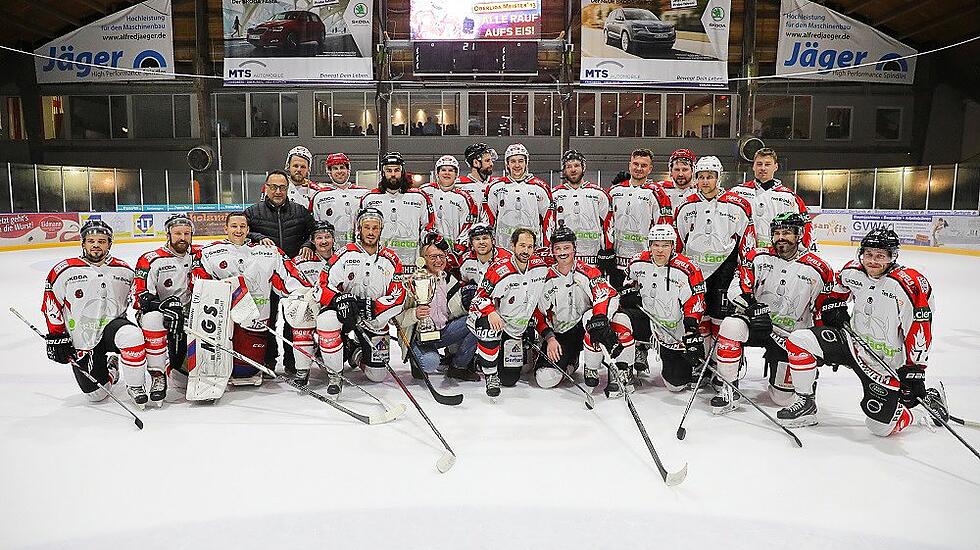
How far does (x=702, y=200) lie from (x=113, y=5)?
19.3m

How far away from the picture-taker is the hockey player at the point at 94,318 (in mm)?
3373

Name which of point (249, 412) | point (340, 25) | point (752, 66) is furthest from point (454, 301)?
point (752, 66)

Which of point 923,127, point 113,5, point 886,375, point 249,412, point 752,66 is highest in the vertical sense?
point 113,5

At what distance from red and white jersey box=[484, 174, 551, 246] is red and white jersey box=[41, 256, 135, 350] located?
252 centimetres

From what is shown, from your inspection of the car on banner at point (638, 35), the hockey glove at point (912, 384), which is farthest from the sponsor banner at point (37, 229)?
the hockey glove at point (912, 384)

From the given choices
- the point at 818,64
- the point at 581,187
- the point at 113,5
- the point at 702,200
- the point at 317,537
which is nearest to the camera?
the point at 317,537

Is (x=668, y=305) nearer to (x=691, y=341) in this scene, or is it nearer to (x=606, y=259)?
(x=691, y=341)

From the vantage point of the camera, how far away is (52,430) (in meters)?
3.15

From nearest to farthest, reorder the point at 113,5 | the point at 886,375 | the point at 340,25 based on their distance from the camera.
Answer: the point at 886,375 < the point at 340,25 < the point at 113,5

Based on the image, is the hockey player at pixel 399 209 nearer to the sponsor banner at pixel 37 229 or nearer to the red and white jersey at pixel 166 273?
the red and white jersey at pixel 166 273

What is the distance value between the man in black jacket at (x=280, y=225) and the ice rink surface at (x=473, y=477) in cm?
41

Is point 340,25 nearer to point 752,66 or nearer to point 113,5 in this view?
point 113,5

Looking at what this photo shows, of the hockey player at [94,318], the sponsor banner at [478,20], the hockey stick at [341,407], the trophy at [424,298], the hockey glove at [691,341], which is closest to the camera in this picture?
the hockey stick at [341,407]

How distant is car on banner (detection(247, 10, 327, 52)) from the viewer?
1300cm
